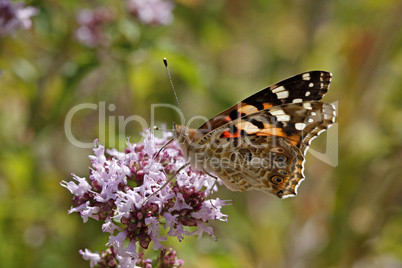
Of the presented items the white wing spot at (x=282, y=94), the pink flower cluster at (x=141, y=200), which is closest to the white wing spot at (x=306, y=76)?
the white wing spot at (x=282, y=94)

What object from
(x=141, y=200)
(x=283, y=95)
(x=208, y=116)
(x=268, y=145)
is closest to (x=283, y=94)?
(x=283, y=95)

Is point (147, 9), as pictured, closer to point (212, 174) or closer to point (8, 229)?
point (212, 174)

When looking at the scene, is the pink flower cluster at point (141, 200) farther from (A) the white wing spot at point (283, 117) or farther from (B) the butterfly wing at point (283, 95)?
(A) the white wing spot at point (283, 117)

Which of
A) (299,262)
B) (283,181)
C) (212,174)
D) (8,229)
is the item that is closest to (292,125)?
(283,181)

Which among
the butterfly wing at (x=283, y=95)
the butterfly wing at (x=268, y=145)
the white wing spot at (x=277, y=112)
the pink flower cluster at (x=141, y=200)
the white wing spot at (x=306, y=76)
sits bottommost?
the pink flower cluster at (x=141, y=200)

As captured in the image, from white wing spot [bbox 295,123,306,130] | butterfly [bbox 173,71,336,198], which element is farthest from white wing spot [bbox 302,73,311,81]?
white wing spot [bbox 295,123,306,130]

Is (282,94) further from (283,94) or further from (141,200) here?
(141,200)

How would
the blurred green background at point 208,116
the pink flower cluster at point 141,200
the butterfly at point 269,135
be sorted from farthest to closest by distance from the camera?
the blurred green background at point 208,116 → the butterfly at point 269,135 → the pink flower cluster at point 141,200
